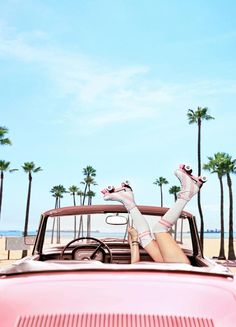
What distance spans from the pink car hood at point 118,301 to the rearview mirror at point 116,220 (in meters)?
2.56

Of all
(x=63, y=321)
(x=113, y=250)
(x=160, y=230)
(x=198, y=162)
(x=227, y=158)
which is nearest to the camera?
(x=63, y=321)

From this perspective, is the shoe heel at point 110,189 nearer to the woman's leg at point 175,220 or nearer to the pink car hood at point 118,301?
the woman's leg at point 175,220

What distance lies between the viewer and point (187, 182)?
4570 mm

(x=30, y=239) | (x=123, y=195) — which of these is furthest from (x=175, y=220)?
(x=30, y=239)

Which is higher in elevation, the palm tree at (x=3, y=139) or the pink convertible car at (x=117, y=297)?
the palm tree at (x=3, y=139)

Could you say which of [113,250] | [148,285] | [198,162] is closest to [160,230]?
[148,285]

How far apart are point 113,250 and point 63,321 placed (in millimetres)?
3698

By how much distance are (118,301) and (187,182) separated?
6.83 feet

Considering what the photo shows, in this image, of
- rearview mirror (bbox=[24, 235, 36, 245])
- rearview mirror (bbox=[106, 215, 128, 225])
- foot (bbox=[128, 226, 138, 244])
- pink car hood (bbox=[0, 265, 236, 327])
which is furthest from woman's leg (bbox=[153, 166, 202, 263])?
rearview mirror (bbox=[24, 235, 36, 245])

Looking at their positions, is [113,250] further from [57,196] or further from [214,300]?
[57,196]

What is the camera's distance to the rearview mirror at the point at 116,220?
5340 mm

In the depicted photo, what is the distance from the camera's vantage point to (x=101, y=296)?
264 cm

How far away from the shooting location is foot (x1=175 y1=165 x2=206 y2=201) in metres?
4.54

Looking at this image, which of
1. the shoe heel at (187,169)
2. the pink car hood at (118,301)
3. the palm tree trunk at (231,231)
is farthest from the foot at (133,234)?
the palm tree trunk at (231,231)
